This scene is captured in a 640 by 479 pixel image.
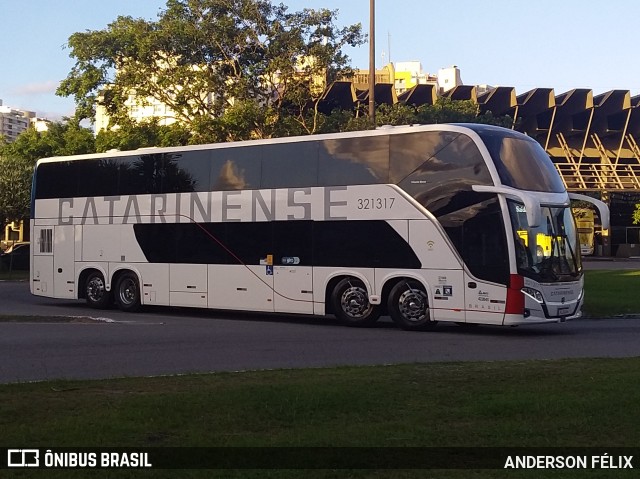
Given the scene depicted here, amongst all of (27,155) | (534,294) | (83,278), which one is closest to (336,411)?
(534,294)

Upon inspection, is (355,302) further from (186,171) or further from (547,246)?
(186,171)

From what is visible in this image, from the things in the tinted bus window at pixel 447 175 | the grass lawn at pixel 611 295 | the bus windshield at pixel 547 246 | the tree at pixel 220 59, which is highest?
the tree at pixel 220 59

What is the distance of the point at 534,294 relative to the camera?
1769 cm

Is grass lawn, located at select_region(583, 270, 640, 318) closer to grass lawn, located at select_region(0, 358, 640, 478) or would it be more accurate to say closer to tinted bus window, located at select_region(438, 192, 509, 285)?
tinted bus window, located at select_region(438, 192, 509, 285)

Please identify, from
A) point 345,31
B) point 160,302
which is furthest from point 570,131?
point 160,302

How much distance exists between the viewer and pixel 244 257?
2175cm

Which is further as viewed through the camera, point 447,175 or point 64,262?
point 64,262

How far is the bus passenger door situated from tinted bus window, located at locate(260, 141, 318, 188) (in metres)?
6.86

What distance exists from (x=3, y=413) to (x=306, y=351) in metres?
7.24

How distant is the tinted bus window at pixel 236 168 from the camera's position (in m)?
21.6

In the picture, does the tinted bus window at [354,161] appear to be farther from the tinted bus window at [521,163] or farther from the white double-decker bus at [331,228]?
the tinted bus window at [521,163]

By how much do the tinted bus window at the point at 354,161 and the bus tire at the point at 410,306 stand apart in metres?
2.22

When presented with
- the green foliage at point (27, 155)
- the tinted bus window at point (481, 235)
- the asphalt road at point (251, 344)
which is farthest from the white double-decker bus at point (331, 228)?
the green foliage at point (27, 155)

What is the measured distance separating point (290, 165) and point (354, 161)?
1.65m
